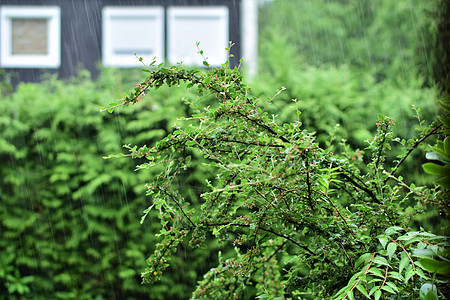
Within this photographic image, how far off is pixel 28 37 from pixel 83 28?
44.6 inches

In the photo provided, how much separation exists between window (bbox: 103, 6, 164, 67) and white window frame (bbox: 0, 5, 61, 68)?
38.7 inches

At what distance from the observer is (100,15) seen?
805 centimetres

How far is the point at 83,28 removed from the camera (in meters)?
8.13

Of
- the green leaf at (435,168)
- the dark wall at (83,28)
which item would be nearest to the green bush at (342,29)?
the dark wall at (83,28)

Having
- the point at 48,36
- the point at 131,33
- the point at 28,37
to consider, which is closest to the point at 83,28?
the point at 48,36

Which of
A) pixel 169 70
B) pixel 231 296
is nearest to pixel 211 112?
pixel 169 70

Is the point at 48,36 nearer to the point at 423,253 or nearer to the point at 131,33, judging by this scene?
the point at 131,33

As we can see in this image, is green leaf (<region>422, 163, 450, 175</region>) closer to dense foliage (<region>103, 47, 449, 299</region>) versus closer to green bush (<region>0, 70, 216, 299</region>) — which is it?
dense foliage (<region>103, 47, 449, 299</region>)

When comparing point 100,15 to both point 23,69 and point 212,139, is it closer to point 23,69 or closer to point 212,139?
point 23,69

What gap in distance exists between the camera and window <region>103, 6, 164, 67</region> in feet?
26.2

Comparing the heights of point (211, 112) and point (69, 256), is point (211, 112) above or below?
above

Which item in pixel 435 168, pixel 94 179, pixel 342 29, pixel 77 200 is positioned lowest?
pixel 77 200

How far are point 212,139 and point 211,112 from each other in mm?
88

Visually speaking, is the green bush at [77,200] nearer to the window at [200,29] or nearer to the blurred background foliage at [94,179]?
the blurred background foliage at [94,179]
